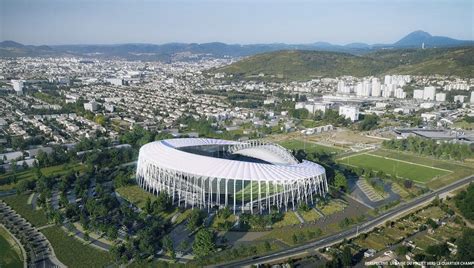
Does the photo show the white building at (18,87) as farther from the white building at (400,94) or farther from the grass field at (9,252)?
the white building at (400,94)

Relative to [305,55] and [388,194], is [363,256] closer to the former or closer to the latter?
[388,194]

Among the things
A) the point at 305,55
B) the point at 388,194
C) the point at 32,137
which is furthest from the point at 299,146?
the point at 305,55

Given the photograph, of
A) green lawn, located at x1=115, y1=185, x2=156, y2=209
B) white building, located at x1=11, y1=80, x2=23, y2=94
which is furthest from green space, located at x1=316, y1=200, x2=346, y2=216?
white building, located at x1=11, y1=80, x2=23, y2=94

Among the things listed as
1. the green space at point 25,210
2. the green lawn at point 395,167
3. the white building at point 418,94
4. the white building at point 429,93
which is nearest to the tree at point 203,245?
the green space at point 25,210

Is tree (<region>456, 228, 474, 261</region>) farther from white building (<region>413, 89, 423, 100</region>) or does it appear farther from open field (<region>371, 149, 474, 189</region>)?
white building (<region>413, 89, 423, 100</region>)

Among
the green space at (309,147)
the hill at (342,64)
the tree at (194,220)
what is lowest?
the green space at (309,147)

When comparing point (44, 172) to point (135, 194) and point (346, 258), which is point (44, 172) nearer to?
point (135, 194)

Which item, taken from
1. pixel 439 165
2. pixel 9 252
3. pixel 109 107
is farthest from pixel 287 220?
pixel 109 107
